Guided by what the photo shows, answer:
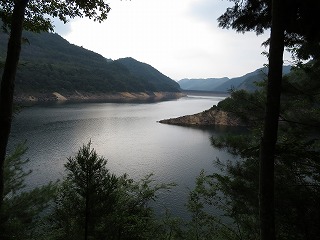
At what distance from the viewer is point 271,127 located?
5.05 m

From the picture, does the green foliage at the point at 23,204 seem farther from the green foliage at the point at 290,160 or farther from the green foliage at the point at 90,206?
the green foliage at the point at 290,160

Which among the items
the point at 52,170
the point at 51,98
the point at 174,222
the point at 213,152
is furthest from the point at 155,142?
the point at 51,98

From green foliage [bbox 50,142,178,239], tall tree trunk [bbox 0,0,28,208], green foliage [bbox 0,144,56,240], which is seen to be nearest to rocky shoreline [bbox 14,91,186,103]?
green foliage [bbox 0,144,56,240]

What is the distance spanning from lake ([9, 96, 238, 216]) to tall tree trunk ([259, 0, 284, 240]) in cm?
1802

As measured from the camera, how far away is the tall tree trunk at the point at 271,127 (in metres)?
5.02

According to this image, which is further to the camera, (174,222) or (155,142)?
(155,142)

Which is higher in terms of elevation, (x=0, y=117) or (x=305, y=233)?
(x=0, y=117)

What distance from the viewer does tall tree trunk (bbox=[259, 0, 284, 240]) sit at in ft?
16.5

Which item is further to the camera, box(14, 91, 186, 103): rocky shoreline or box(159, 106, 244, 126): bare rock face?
box(14, 91, 186, 103): rocky shoreline

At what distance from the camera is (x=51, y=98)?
134125 millimetres

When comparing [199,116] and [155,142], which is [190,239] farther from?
[199,116]

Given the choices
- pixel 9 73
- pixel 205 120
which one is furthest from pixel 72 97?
pixel 9 73

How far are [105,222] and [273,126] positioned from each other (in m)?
7.79

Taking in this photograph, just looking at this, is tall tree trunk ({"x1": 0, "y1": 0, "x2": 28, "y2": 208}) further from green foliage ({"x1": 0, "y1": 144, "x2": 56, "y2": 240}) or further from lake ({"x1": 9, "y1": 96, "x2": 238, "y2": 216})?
lake ({"x1": 9, "y1": 96, "x2": 238, "y2": 216})
